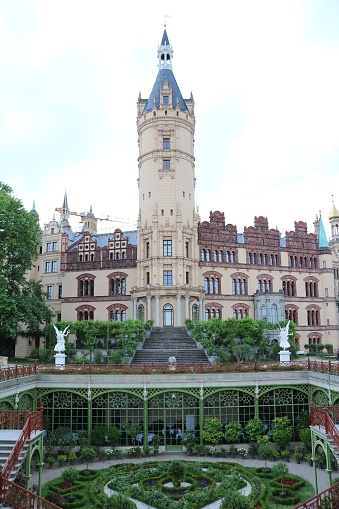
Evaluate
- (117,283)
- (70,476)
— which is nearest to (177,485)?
(70,476)

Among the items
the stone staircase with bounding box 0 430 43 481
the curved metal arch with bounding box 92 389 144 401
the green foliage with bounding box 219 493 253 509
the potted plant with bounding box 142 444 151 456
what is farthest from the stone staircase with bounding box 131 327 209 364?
the green foliage with bounding box 219 493 253 509

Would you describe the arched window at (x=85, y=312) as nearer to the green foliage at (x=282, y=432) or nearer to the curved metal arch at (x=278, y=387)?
the curved metal arch at (x=278, y=387)

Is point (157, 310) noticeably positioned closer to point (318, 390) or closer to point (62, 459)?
point (318, 390)

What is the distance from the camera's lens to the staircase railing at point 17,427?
581 inches

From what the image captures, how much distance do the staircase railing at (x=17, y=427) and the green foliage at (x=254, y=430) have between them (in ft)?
44.7

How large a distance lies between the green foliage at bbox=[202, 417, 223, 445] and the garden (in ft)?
6.68

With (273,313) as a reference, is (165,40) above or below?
above

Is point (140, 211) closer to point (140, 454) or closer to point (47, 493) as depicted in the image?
point (140, 454)

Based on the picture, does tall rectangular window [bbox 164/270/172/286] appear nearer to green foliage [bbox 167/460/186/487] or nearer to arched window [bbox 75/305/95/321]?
arched window [bbox 75/305/95/321]

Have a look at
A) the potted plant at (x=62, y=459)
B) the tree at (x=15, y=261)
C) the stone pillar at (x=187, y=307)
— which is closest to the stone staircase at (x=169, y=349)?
the stone pillar at (x=187, y=307)

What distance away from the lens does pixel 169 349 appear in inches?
1764

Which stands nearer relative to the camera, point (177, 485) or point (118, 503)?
point (118, 503)

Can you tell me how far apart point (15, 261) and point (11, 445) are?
2883cm

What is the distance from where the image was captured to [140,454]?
28.1m
